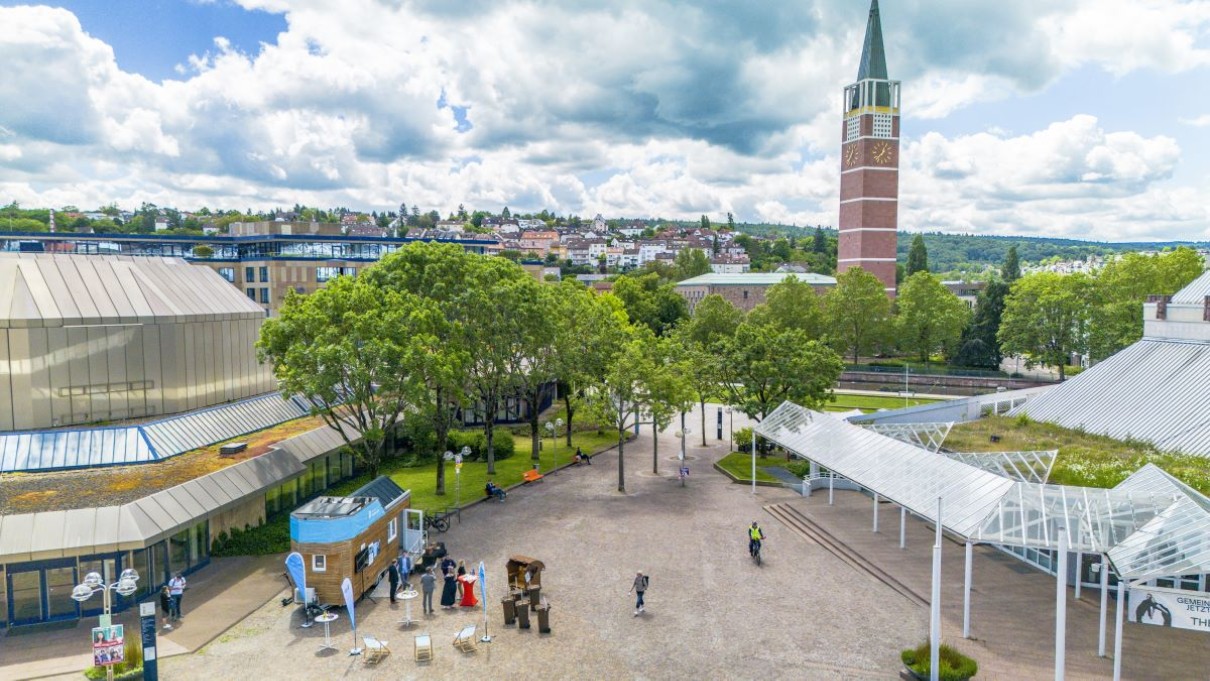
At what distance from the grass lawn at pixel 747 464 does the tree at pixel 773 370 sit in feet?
7.94

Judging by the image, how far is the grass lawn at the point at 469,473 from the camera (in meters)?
34.7

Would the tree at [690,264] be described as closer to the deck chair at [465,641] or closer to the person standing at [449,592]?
the person standing at [449,592]

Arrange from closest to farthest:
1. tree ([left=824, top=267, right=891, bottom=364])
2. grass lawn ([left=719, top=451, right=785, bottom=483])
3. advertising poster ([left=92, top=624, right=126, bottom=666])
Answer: advertising poster ([left=92, top=624, right=126, bottom=666]), grass lawn ([left=719, top=451, right=785, bottom=483]), tree ([left=824, top=267, right=891, bottom=364])

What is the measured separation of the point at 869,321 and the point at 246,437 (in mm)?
62242

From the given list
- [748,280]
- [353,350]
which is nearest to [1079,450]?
[353,350]

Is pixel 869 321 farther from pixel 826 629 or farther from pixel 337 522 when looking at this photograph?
pixel 337 522

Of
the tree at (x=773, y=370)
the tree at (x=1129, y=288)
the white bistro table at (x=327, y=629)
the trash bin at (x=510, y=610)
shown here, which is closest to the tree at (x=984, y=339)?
the tree at (x=1129, y=288)

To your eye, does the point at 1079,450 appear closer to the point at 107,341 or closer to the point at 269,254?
the point at 107,341

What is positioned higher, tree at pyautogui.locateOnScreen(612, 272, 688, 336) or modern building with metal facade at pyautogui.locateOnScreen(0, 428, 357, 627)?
tree at pyautogui.locateOnScreen(612, 272, 688, 336)

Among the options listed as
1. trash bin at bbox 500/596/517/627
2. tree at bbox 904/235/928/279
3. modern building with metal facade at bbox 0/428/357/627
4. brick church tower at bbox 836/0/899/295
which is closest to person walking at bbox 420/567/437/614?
trash bin at bbox 500/596/517/627

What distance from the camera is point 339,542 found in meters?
22.2

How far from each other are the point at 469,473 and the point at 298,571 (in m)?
18.0

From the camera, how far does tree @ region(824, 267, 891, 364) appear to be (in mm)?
77375

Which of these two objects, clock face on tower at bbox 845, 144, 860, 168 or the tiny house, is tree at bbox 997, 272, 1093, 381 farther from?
the tiny house
